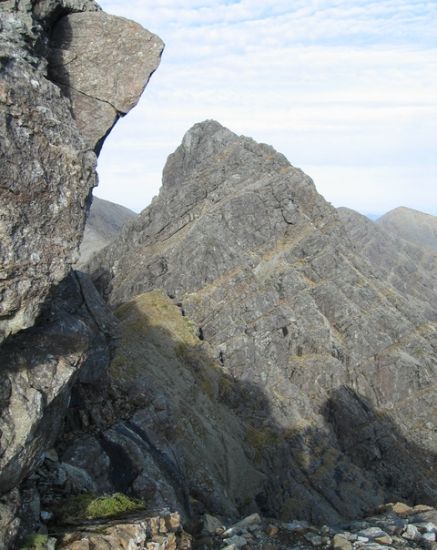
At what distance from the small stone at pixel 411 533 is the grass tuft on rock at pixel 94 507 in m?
10.8

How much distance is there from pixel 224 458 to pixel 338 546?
68.5 feet

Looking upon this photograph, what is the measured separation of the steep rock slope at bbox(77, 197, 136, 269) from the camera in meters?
133

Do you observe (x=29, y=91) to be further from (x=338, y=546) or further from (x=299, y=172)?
(x=299, y=172)

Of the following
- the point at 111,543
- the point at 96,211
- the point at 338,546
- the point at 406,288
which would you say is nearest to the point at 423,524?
the point at 338,546

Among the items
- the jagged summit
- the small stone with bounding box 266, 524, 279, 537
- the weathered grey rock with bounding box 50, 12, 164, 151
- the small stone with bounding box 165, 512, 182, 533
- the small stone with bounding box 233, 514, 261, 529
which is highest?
the jagged summit

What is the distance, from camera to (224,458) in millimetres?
38875

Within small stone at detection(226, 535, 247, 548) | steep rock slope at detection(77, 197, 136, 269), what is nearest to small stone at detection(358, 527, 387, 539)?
small stone at detection(226, 535, 247, 548)

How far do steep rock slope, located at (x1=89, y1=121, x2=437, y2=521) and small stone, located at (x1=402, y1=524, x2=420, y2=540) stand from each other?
2298cm

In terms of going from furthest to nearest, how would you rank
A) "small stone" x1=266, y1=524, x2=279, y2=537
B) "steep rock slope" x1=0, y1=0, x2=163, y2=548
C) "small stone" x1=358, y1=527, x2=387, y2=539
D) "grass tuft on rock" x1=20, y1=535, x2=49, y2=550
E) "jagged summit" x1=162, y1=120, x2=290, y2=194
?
1. "jagged summit" x1=162, y1=120, x2=290, y2=194
2. "small stone" x1=358, y1=527, x2=387, y2=539
3. "small stone" x1=266, y1=524, x2=279, y2=537
4. "grass tuft on rock" x1=20, y1=535, x2=49, y2=550
5. "steep rock slope" x1=0, y1=0, x2=163, y2=548

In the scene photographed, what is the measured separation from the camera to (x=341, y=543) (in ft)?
61.9

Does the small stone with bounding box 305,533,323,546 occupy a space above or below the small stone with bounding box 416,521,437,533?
below

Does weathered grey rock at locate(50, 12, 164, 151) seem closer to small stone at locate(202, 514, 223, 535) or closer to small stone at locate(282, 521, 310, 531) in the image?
small stone at locate(202, 514, 223, 535)

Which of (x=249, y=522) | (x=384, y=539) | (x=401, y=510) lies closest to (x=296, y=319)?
(x=401, y=510)

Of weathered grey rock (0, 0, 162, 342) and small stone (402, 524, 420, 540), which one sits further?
small stone (402, 524, 420, 540)
